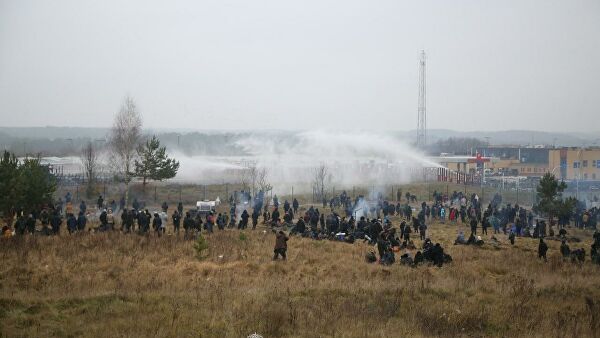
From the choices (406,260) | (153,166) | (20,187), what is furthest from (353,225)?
(153,166)

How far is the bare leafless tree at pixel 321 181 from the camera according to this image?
156 feet

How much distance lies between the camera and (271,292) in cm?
1480

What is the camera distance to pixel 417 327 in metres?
12.5

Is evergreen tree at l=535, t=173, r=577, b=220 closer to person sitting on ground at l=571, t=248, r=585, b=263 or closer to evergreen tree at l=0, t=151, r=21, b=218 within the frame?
person sitting on ground at l=571, t=248, r=585, b=263

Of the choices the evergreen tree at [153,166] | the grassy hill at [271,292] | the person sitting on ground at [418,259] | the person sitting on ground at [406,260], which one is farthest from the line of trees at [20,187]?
the person sitting on ground at [418,259]

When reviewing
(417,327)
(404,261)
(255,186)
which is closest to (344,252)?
(404,261)

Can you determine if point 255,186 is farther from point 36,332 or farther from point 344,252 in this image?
point 36,332

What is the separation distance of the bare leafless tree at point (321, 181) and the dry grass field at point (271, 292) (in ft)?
77.4

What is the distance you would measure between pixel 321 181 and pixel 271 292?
3834cm

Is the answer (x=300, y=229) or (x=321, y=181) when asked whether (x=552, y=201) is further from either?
(x=321, y=181)

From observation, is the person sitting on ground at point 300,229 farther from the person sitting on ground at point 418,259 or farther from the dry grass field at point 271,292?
the person sitting on ground at point 418,259

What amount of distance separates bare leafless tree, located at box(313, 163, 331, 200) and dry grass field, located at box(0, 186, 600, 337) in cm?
2359

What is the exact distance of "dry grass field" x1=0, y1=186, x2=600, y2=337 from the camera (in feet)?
39.4

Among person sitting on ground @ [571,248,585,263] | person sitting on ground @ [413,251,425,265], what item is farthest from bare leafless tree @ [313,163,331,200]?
person sitting on ground @ [413,251,425,265]
